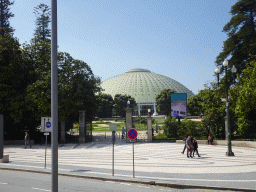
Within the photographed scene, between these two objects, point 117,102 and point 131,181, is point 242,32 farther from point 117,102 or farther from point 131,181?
point 117,102

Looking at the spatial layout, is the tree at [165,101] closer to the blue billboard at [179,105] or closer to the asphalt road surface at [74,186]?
the blue billboard at [179,105]

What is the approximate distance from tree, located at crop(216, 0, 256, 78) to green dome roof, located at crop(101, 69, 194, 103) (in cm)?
12359

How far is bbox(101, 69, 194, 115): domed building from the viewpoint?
537 ft

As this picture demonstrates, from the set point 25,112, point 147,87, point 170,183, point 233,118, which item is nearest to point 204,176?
point 170,183

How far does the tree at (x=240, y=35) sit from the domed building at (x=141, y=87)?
114 meters

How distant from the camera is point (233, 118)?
31.3m

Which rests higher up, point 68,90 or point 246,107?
point 68,90

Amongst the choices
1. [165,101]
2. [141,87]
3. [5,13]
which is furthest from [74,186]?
[141,87]

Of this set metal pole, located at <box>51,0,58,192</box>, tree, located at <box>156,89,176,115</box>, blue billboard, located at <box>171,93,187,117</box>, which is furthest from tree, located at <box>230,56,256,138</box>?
tree, located at <box>156,89,176,115</box>

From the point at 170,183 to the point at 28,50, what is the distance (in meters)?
31.8

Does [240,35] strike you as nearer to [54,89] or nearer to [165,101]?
[54,89]

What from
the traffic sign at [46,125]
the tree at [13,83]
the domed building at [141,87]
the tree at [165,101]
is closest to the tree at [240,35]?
the tree at [13,83]

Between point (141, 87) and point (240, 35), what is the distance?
138 metres

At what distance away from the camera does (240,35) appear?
37938 mm
